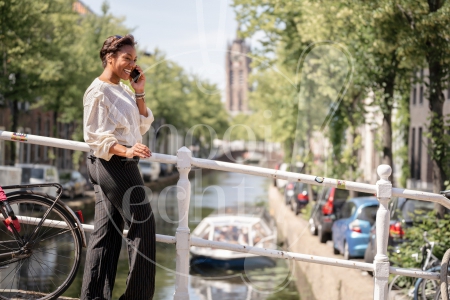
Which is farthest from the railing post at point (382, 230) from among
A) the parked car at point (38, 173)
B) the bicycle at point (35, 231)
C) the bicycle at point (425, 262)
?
the parked car at point (38, 173)

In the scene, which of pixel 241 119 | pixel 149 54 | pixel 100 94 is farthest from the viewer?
pixel 241 119

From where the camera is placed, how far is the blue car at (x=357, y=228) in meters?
15.0

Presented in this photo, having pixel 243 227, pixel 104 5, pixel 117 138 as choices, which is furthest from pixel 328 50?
pixel 104 5

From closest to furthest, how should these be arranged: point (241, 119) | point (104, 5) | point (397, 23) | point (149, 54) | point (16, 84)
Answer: point (397, 23) → point (16, 84) → point (104, 5) → point (149, 54) → point (241, 119)

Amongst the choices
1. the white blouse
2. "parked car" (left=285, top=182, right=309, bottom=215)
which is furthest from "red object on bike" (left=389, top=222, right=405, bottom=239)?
"parked car" (left=285, top=182, right=309, bottom=215)

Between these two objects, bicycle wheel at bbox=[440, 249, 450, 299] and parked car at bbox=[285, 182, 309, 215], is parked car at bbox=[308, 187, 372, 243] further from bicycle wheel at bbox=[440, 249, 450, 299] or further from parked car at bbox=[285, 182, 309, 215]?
bicycle wheel at bbox=[440, 249, 450, 299]

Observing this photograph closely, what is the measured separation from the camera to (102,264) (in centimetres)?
534

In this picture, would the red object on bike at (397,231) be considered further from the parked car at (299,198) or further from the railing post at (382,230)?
the parked car at (299,198)

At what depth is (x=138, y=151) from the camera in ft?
16.8

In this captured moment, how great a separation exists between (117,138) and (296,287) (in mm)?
14055

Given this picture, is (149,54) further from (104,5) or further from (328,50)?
(328,50)

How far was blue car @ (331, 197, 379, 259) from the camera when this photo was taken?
15031mm

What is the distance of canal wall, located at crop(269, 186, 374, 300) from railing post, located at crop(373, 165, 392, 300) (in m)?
4.44

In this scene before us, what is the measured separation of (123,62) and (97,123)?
0.42 metres
